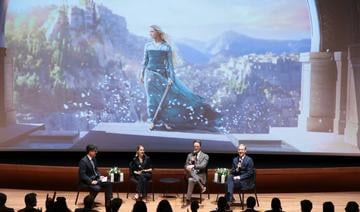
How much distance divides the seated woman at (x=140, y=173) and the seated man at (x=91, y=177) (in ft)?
1.86

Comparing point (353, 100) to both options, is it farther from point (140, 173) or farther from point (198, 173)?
point (140, 173)

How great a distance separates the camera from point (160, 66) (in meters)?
9.28

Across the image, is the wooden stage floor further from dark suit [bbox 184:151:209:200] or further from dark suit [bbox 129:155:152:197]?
dark suit [bbox 184:151:209:200]

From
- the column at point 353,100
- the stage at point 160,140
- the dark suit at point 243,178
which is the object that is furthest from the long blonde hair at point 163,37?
the column at point 353,100

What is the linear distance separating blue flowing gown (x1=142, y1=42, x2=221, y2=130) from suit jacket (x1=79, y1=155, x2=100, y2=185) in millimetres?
1954

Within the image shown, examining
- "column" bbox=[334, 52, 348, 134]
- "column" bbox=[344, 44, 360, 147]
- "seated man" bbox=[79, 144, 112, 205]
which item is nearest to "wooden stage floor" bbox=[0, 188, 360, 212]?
"seated man" bbox=[79, 144, 112, 205]

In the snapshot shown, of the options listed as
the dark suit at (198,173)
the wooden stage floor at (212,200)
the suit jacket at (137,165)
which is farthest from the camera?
the suit jacket at (137,165)

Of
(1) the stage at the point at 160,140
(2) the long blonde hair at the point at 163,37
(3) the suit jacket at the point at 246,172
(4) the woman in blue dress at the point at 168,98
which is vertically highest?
(2) the long blonde hair at the point at 163,37

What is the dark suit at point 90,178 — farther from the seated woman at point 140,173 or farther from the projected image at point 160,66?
the projected image at point 160,66

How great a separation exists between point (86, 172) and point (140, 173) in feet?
2.78

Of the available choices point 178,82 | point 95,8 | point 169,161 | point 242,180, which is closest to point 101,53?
point 95,8

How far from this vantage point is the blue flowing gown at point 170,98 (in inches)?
Result: 364

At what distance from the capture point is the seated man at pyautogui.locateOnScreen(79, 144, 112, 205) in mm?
7523

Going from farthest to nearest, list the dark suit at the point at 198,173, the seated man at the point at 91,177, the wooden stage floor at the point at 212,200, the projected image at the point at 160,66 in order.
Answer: the projected image at the point at 160,66
the dark suit at the point at 198,173
the wooden stage floor at the point at 212,200
the seated man at the point at 91,177
